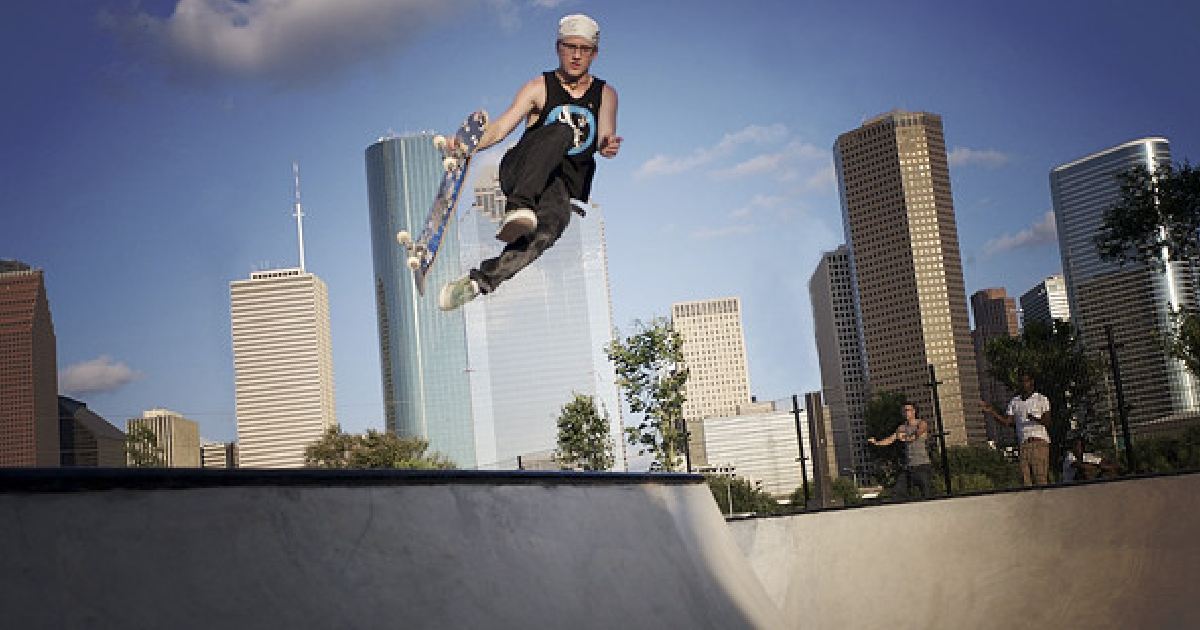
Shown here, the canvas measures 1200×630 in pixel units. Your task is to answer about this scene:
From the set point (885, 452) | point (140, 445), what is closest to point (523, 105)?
point (885, 452)

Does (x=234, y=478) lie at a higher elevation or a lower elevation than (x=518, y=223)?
lower

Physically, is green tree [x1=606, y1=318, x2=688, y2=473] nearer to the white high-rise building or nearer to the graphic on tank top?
the white high-rise building

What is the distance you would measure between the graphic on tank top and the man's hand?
33 centimetres

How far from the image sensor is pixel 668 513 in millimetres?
6453

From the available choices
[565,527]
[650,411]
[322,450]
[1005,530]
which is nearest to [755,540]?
[1005,530]

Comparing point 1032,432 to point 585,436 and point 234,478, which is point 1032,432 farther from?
point 585,436

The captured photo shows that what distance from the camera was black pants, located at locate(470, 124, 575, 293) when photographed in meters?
12.6

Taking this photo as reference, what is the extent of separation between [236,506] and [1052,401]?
44.8 feet

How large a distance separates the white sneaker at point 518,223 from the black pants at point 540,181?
0.15m

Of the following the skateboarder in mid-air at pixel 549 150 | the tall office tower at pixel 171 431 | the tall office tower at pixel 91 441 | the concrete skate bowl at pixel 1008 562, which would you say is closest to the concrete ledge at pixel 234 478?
the concrete skate bowl at pixel 1008 562

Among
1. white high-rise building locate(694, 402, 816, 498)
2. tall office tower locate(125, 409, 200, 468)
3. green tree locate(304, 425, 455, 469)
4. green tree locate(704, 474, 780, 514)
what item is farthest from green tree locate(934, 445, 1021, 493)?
green tree locate(304, 425, 455, 469)

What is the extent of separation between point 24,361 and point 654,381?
94.3 feet

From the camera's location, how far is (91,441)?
1058 inches

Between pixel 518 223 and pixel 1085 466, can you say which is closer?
pixel 1085 466
